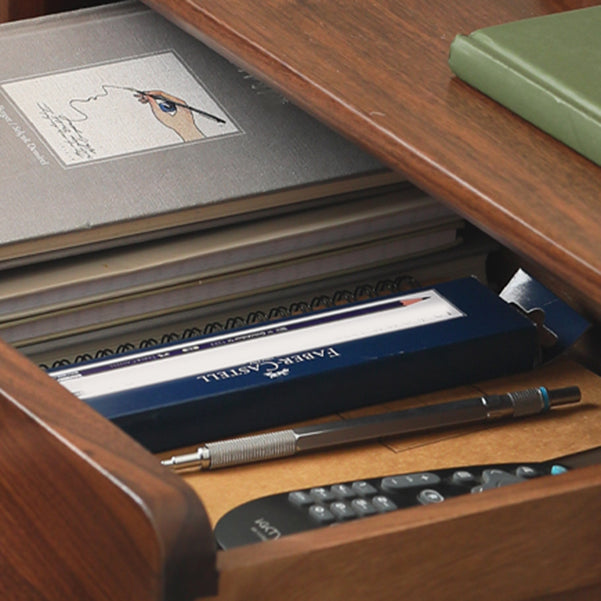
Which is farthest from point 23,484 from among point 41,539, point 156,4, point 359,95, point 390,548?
point 156,4

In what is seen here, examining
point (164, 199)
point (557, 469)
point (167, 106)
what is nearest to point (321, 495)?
point (557, 469)

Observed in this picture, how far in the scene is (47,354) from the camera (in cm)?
75

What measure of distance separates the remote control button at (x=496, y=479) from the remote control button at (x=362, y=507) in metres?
0.05

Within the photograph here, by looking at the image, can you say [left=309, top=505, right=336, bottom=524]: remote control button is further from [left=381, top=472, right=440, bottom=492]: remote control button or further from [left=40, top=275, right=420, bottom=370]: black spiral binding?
[left=40, top=275, right=420, bottom=370]: black spiral binding

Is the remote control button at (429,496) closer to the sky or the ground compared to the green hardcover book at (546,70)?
closer to the ground

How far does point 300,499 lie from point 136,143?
297 millimetres

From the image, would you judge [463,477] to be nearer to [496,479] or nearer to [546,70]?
[496,479]

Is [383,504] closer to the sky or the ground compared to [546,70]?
closer to the ground

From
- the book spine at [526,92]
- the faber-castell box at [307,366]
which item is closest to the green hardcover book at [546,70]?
the book spine at [526,92]

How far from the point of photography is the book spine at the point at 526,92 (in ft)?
2.00

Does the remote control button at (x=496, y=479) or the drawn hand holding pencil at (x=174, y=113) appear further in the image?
the drawn hand holding pencil at (x=174, y=113)

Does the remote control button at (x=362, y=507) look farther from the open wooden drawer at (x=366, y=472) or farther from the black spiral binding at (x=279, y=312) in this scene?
the black spiral binding at (x=279, y=312)

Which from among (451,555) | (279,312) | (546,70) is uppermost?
(546,70)
